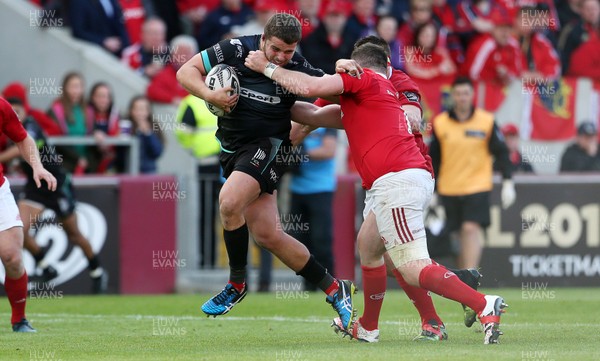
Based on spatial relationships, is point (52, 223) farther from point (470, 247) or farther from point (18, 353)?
point (18, 353)

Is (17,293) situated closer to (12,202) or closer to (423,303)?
(12,202)

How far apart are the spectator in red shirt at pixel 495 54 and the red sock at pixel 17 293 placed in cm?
970

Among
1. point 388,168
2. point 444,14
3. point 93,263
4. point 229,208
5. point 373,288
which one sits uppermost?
point 444,14

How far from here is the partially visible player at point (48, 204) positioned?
14859 millimetres

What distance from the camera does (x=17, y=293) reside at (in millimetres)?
10719

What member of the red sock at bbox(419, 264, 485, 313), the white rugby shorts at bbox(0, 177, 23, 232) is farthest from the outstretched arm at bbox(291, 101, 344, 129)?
the white rugby shorts at bbox(0, 177, 23, 232)

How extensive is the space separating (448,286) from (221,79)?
2334 millimetres

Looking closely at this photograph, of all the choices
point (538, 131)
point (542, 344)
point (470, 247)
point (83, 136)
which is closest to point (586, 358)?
point (542, 344)

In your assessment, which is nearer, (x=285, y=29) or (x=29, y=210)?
(x=285, y=29)

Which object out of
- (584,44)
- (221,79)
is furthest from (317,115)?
(584,44)

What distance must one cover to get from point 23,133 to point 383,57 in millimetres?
3099

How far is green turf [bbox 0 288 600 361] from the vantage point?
8.70 meters

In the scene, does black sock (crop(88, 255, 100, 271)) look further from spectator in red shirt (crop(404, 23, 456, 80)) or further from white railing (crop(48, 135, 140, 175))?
spectator in red shirt (crop(404, 23, 456, 80))

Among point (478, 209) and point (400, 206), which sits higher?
point (400, 206)
